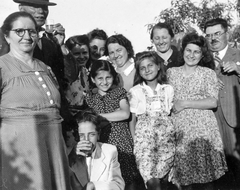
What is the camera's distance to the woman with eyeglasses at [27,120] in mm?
3264

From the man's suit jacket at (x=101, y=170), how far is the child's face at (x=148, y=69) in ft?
3.73

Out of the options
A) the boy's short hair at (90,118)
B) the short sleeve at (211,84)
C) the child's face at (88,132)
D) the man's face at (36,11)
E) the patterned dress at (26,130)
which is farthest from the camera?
the short sleeve at (211,84)

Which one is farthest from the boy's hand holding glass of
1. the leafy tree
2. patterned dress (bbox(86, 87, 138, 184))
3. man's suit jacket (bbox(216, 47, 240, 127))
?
the leafy tree

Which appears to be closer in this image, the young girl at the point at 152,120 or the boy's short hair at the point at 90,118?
the boy's short hair at the point at 90,118

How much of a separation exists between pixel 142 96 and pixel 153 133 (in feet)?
1.47

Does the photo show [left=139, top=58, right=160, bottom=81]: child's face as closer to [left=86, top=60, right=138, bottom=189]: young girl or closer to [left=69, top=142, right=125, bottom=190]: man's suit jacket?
[left=86, top=60, right=138, bottom=189]: young girl

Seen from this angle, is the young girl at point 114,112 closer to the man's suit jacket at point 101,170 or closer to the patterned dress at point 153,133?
the patterned dress at point 153,133

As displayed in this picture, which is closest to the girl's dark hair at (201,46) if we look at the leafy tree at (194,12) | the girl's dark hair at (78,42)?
the girl's dark hair at (78,42)

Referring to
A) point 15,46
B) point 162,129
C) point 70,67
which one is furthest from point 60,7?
point 15,46

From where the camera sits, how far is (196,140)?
4871 millimetres

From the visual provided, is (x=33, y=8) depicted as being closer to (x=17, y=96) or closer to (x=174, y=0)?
(x=17, y=96)

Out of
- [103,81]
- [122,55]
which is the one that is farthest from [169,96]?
[122,55]

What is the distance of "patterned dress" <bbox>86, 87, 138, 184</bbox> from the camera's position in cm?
474

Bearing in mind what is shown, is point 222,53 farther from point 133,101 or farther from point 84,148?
point 84,148
